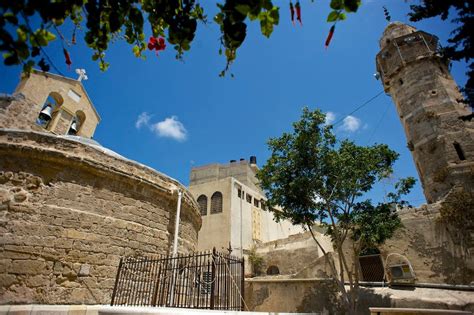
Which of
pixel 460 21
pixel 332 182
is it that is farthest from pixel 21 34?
pixel 332 182

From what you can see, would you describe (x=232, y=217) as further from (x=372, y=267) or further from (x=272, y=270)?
(x=372, y=267)

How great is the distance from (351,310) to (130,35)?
36.7 ft

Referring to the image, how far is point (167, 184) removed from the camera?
9.95m

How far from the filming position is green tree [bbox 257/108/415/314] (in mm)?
10969

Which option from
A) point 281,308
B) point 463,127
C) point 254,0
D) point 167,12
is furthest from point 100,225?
point 463,127

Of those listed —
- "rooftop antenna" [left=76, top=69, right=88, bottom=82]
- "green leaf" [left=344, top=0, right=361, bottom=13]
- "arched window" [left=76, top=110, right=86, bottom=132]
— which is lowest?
"green leaf" [left=344, top=0, right=361, bottom=13]

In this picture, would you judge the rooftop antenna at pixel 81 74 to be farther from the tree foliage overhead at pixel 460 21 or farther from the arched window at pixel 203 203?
the tree foliage overhead at pixel 460 21

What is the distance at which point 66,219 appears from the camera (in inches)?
281

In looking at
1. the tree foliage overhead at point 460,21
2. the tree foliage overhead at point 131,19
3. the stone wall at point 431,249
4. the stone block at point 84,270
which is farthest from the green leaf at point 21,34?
the stone wall at point 431,249

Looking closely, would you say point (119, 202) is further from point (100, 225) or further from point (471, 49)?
point (471, 49)

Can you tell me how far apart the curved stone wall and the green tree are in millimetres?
5893

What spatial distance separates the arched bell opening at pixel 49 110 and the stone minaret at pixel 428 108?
19.1m

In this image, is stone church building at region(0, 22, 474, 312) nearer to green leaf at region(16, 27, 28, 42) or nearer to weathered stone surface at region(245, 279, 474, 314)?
weathered stone surface at region(245, 279, 474, 314)

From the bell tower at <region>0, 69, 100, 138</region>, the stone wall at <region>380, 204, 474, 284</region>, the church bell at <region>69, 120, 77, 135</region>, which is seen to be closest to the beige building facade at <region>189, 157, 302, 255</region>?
the stone wall at <region>380, 204, 474, 284</region>
